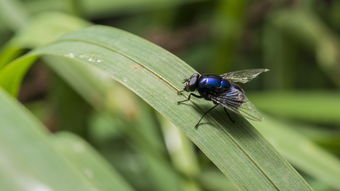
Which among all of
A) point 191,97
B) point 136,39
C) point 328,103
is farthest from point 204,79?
point 328,103

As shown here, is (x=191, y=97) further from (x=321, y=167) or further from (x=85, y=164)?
(x=321, y=167)

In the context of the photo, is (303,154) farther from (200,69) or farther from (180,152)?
(200,69)

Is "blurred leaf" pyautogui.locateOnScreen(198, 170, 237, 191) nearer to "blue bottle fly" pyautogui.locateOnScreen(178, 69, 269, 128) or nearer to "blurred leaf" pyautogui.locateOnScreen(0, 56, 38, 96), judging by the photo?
"blue bottle fly" pyautogui.locateOnScreen(178, 69, 269, 128)

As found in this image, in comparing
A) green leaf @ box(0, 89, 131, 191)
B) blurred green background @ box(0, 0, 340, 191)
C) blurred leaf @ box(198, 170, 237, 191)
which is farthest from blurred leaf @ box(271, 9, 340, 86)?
green leaf @ box(0, 89, 131, 191)

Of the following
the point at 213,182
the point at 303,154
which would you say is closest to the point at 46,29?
the point at 213,182

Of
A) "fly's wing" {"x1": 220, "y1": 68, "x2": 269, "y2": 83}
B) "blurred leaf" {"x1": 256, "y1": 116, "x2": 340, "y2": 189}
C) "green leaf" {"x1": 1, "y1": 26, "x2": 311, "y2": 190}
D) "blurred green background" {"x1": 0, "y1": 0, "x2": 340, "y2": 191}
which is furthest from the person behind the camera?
"blurred green background" {"x1": 0, "y1": 0, "x2": 340, "y2": 191}

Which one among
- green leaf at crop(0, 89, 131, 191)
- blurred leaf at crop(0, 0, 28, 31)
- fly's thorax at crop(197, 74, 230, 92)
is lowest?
green leaf at crop(0, 89, 131, 191)
